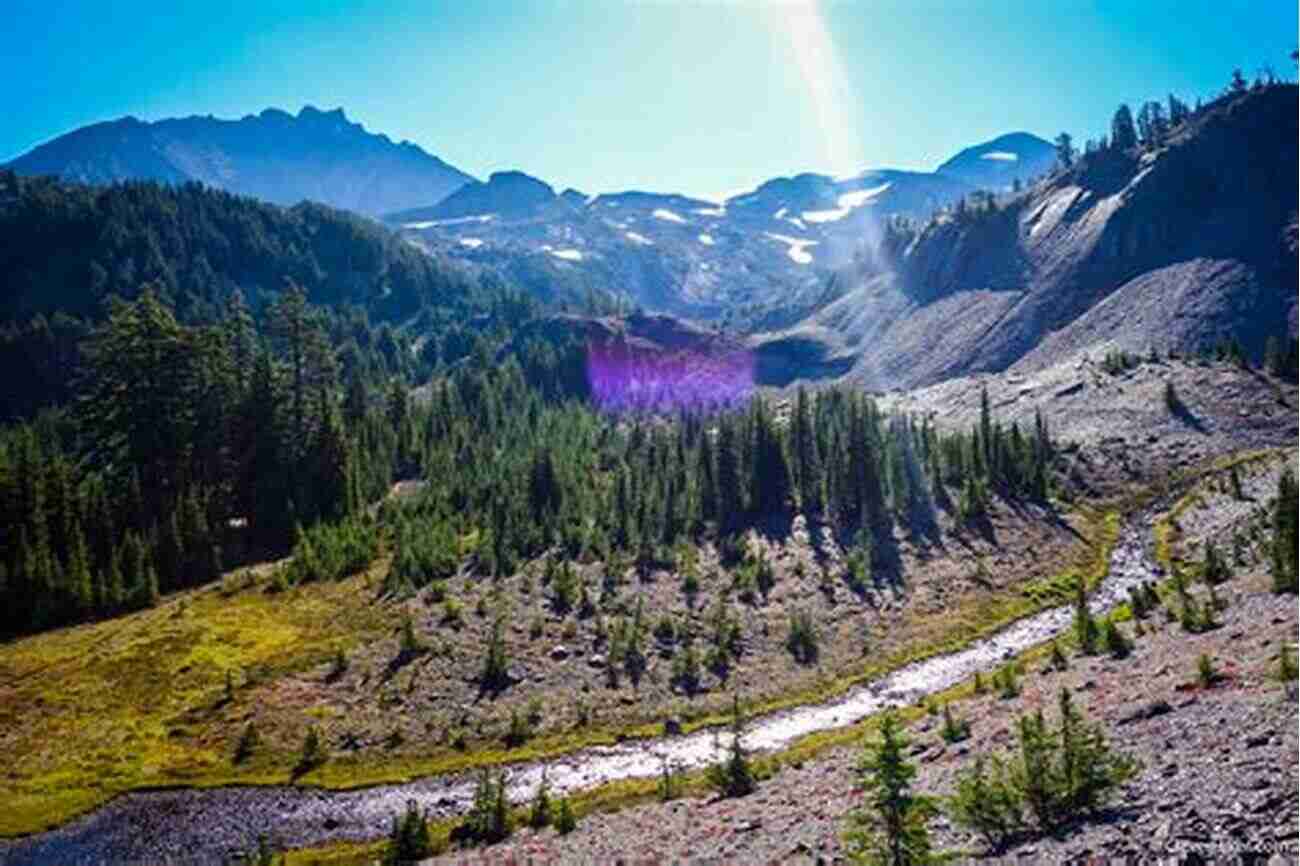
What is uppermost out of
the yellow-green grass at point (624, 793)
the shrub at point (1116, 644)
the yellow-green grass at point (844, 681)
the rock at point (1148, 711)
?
the rock at point (1148, 711)

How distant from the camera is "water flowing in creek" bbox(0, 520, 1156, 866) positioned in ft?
125

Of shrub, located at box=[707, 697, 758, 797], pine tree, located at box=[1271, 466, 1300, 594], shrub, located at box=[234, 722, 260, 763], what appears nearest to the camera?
shrub, located at box=[707, 697, 758, 797]

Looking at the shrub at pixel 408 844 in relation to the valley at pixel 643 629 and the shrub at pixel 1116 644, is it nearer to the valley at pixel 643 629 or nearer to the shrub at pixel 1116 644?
the valley at pixel 643 629

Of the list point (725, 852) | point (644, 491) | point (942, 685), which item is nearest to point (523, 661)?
point (942, 685)

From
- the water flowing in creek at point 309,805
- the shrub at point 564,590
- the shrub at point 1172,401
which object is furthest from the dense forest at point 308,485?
the water flowing in creek at point 309,805

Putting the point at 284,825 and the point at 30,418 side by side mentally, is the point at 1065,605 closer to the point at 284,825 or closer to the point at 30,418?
Answer: the point at 284,825

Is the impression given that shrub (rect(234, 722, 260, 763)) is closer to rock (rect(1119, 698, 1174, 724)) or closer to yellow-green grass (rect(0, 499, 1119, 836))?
yellow-green grass (rect(0, 499, 1119, 836))

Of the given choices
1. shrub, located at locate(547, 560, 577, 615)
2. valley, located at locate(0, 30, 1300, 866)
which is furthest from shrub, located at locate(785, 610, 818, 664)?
shrub, located at locate(547, 560, 577, 615)

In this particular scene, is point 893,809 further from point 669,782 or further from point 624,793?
point 624,793

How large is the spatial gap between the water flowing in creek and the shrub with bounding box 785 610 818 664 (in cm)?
627

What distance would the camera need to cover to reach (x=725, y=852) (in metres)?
27.5

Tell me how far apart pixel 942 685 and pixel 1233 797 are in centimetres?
3662

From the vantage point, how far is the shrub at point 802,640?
59938 mm

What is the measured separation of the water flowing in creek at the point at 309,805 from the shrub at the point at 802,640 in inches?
247
